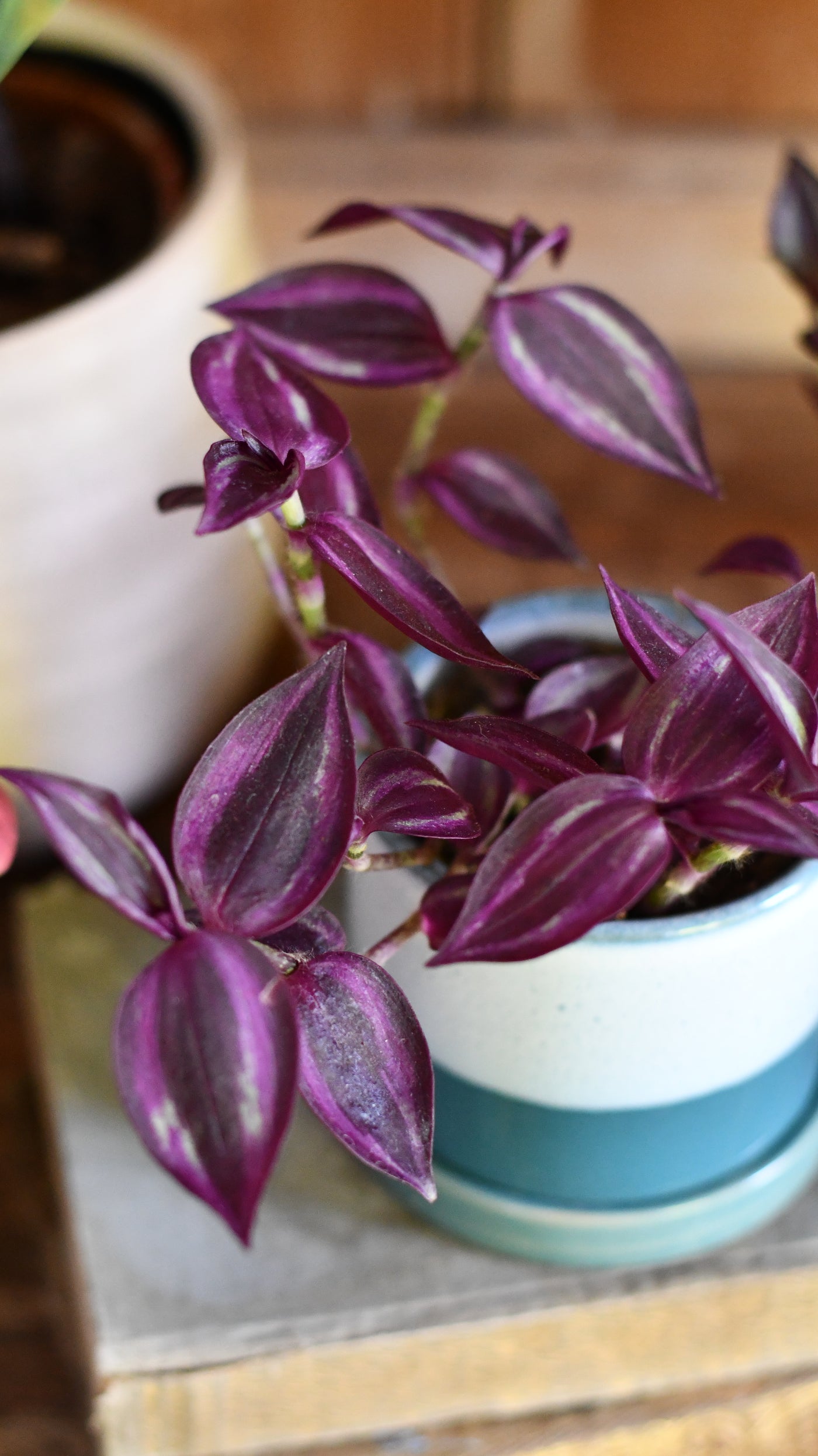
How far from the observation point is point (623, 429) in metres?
0.44

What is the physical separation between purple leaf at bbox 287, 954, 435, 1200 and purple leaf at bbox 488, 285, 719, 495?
0.61ft

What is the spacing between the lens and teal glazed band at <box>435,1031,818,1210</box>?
482 mm

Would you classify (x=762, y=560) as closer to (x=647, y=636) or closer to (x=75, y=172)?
(x=647, y=636)

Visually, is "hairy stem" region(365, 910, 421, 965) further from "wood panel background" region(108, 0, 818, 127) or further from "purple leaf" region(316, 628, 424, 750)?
"wood panel background" region(108, 0, 818, 127)

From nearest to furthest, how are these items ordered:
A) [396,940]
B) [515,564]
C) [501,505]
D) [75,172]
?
A: [396,940], [501,505], [75,172], [515,564]

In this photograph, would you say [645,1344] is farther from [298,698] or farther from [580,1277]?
[298,698]

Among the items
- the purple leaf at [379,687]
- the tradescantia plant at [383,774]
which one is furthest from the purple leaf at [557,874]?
the purple leaf at [379,687]

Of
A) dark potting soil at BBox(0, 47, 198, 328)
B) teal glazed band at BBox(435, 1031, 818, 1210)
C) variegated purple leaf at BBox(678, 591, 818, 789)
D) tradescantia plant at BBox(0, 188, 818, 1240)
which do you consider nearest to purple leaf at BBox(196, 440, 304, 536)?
tradescantia plant at BBox(0, 188, 818, 1240)

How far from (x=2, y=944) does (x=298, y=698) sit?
527 mm

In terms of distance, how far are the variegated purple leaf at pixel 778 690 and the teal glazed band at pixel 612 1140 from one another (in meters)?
0.19

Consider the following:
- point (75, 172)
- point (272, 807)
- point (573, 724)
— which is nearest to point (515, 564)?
point (75, 172)

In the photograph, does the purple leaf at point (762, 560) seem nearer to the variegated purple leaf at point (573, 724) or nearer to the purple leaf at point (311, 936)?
the variegated purple leaf at point (573, 724)

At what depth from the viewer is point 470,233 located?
464 millimetres

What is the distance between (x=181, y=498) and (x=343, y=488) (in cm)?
5
